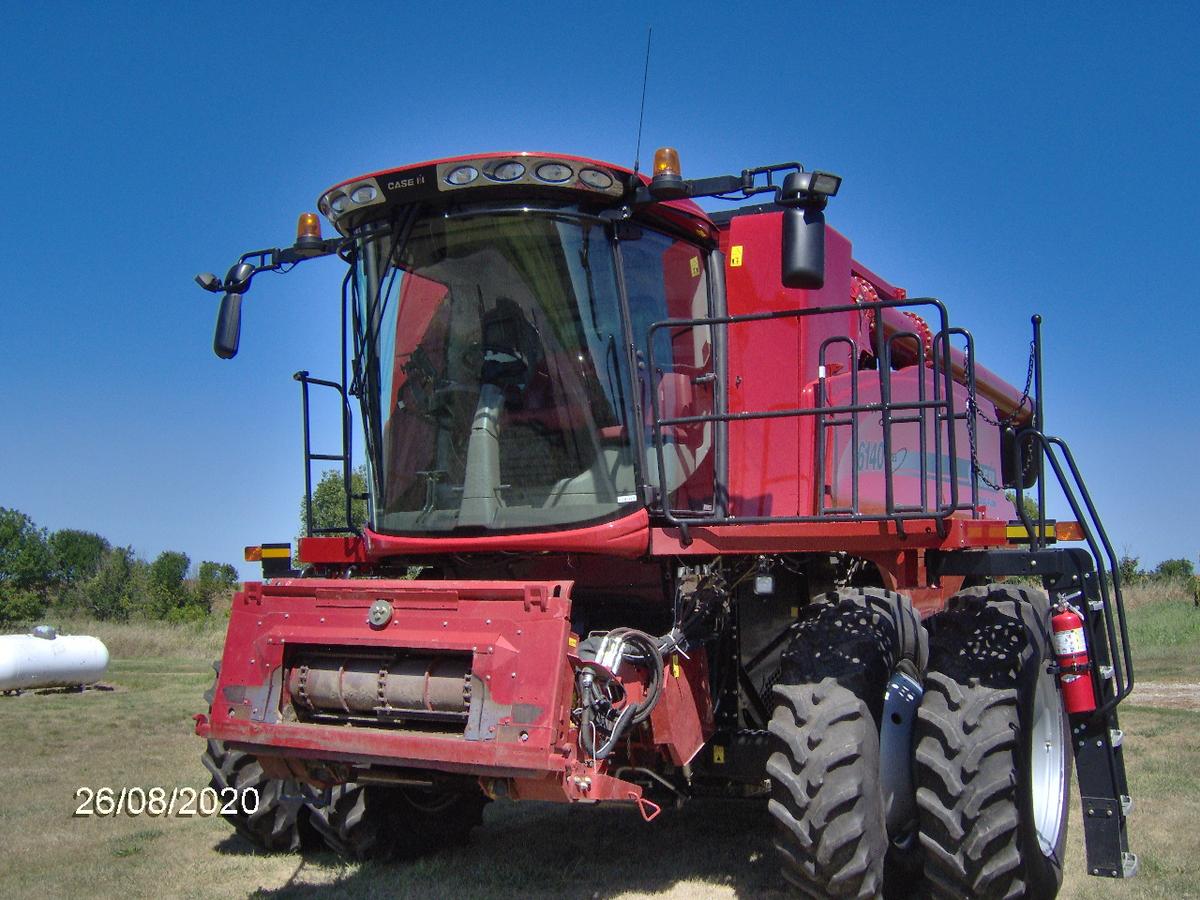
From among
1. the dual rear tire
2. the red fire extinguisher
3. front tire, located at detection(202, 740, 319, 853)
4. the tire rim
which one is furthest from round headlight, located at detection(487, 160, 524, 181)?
the tire rim

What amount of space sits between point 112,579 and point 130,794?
164ft

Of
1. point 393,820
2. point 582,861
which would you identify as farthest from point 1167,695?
point 393,820

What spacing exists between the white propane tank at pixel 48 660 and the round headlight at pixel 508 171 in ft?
43.6

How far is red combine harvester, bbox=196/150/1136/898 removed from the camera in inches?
181

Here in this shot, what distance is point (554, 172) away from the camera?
16.6 feet

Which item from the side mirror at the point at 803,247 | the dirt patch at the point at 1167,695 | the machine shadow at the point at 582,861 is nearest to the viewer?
the side mirror at the point at 803,247

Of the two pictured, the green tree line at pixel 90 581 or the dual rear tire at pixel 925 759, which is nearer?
the dual rear tire at pixel 925 759

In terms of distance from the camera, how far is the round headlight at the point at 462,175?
5082 millimetres

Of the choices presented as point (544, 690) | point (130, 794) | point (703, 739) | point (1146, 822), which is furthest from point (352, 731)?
point (1146, 822)

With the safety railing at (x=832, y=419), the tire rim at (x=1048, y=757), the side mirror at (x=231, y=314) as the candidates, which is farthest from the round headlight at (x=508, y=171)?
the tire rim at (x=1048, y=757)

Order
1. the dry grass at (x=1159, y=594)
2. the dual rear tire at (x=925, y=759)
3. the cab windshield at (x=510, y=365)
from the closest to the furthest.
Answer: the dual rear tire at (x=925, y=759)
the cab windshield at (x=510, y=365)
the dry grass at (x=1159, y=594)

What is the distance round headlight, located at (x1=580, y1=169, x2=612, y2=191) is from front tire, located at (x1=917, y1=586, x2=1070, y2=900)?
2.56 metres

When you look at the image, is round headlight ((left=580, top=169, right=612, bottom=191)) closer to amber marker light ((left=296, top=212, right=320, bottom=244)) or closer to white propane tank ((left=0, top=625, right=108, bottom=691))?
amber marker light ((left=296, top=212, right=320, bottom=244))

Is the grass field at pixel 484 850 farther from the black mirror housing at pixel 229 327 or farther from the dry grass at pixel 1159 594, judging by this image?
the dry grass at pixel 1159 594
